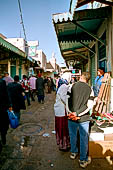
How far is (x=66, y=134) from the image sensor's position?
10.6 feet

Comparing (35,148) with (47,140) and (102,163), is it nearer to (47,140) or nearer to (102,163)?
(47,140)

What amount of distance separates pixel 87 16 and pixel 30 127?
12.8 ft

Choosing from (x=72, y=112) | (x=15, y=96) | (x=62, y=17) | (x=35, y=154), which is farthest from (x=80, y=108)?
(x=15, y=96)

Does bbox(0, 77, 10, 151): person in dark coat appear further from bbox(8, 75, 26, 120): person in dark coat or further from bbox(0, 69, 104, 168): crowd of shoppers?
bbox(8, 75, 26, 120): person in dark coat

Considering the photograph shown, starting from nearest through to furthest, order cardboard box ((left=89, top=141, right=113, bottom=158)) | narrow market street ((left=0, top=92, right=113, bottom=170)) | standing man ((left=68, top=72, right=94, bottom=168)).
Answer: standing man ((left=68, top=72, right=94, bottom=168)) → narrow market street ((left=0, top=92, right=113, bottom=170)) → cardboard box ((left=89, top=141, right=113, bottom=158))

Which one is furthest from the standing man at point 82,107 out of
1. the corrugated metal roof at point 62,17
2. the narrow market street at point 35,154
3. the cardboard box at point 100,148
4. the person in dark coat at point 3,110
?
the corrugated metal roof at point 62,17

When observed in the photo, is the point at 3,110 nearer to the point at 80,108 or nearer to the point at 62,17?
the point at 80,108

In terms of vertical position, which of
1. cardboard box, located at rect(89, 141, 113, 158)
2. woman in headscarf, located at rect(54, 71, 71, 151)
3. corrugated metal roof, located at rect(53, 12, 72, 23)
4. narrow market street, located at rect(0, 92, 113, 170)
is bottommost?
narrow market street, located at rect(0, 92, 113, 170)

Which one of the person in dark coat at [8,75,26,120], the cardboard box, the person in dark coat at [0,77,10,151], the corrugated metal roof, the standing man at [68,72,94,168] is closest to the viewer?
the standing man at [68,72,94,168]

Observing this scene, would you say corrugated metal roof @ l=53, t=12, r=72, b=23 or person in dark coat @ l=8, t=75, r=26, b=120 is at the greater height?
corrugated metal roof @ l=53, t=12, r=72, b=23

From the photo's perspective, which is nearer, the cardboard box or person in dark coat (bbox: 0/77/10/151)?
the cardboard box

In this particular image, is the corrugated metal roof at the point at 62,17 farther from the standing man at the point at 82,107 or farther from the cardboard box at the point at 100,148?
Result: the cardboard box at the point at 100,148

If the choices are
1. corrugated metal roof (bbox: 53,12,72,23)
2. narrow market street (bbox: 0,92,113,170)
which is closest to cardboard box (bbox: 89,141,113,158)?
narrow market street (bbox: 0,92,113,170)

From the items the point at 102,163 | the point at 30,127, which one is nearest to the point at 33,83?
the point at 30,127
